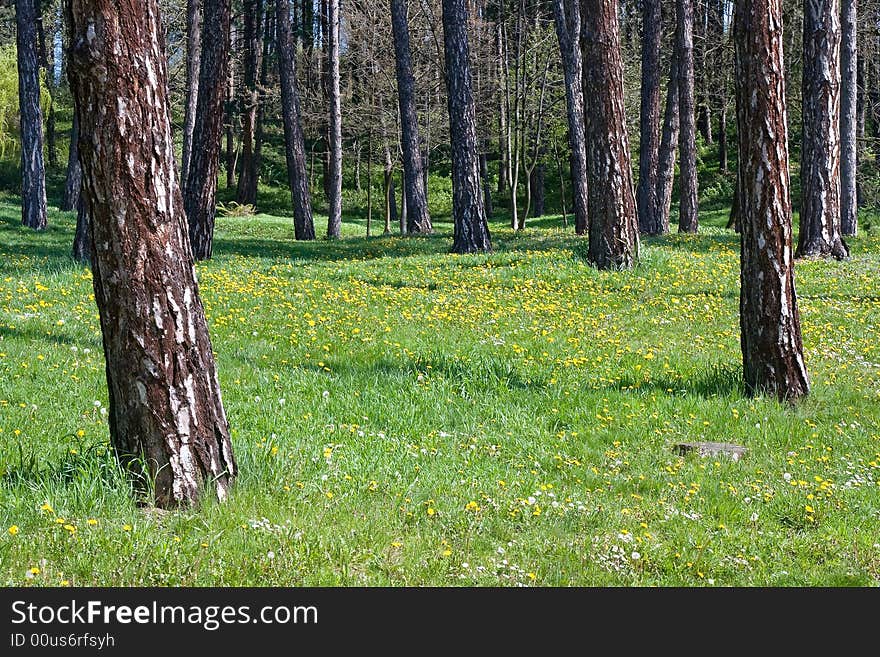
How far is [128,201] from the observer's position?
478 centimetres

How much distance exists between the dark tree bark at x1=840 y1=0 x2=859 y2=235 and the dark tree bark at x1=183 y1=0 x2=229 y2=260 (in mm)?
16254

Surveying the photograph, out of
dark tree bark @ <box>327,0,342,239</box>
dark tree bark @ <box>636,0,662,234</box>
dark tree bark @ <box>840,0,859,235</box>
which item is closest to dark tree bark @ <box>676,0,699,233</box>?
dark tree bark @ <box>636,0,662,234</box>

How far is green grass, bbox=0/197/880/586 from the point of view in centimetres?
468

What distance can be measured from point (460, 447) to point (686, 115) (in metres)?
21.4

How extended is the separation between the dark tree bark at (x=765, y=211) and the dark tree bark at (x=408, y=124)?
17819mm

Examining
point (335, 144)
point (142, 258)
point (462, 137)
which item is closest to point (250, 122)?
point (335, 144)

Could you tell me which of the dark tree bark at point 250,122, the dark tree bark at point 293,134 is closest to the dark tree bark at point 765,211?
the dark tree bark at point 293,134

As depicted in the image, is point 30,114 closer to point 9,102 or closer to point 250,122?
point 9,102

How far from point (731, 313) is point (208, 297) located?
7.90 meters

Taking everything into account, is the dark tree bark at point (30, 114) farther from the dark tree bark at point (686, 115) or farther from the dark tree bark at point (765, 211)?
the dark tree bark at point (765, 211)

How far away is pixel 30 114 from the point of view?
26.3 metres

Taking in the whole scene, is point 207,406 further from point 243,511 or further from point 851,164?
point 851,164

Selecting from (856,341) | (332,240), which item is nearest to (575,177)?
(332,240)

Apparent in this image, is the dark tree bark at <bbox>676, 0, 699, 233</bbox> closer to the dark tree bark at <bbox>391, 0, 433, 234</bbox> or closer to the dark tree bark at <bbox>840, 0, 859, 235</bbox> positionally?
the dark tree bark at <bbox>840, 0, 859, 235</bbox>
